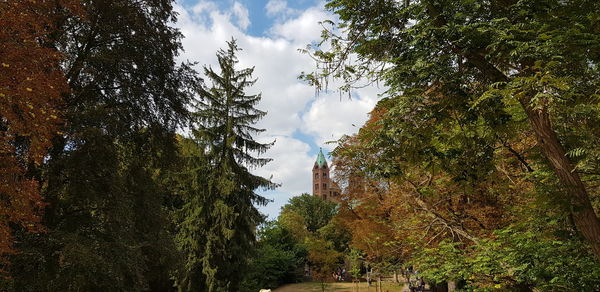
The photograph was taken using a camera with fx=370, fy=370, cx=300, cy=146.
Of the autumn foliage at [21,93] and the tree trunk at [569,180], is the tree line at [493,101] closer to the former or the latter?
the tree trunk at [569,180]

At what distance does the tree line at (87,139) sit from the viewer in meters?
7.43

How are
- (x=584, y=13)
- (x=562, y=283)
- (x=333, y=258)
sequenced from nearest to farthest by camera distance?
(x=584, y=13) → (x=562, y=283) → (x=333, y=258)

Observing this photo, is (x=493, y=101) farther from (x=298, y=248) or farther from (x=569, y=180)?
(x=298, y=248)

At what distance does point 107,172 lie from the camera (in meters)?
10.4

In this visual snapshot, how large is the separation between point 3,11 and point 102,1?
467cm

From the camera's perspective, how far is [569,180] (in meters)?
5.16

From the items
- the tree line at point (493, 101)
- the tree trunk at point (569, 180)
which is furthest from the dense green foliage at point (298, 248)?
the tree trunk at point (569, 180)

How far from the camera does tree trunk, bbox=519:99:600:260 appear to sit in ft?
16.7

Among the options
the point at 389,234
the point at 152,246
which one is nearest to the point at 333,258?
the point at 389,234

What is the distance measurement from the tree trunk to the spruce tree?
54.6 ft

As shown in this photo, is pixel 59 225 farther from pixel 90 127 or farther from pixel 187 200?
pixel 187 200

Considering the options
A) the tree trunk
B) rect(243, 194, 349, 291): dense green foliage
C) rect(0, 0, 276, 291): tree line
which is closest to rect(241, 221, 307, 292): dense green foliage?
rect(243, 194, 349, 291): dense green foliage

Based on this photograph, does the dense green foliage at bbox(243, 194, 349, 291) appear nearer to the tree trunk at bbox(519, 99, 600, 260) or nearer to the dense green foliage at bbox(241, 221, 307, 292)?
the dense green foliage at bbox(241, 221, 307, 292)

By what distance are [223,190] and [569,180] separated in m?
17.6
